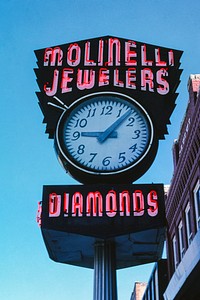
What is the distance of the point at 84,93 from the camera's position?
78.8 feet

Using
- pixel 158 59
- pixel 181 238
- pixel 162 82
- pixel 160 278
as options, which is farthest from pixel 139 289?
pixel 162 82

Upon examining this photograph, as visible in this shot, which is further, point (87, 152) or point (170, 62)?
point (170, 62)

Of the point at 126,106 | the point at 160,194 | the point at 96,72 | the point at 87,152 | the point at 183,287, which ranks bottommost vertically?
the point at 183,287

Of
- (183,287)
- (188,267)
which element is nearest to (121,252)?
(183,287)

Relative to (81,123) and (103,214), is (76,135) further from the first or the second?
(103,214)

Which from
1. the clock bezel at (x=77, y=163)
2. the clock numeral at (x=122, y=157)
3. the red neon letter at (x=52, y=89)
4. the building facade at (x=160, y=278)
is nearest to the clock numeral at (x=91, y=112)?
the clock bezel at (x=77, y=163)

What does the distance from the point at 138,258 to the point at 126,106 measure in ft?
20.5

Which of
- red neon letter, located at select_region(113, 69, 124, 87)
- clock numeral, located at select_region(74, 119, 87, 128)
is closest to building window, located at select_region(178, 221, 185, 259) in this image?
clock numeral, located at select_region(74, 119, 87, 128)

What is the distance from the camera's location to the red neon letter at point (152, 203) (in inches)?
794

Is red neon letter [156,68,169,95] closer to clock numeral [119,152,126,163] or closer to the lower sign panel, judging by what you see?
clock numeral [119,152,126,163]

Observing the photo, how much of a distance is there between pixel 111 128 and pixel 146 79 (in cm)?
306

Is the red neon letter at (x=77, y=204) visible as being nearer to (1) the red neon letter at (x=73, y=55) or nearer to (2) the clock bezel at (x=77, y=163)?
(2) the clock bezel at (x=77, y=163)

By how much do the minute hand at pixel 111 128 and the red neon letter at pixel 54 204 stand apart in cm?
332

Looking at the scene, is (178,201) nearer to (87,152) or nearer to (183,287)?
(87,152)
